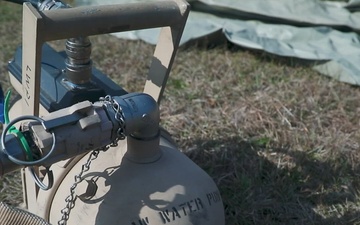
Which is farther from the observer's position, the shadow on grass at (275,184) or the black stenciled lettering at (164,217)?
the shadow on grass at (275,184)

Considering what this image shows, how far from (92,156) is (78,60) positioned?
190 millimetres

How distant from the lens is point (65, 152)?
3.04ft

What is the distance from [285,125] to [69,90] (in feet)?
2.69

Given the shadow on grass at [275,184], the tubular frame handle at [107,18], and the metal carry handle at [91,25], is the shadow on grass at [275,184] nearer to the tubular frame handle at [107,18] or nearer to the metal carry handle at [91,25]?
the metal carry handle at [91,25]

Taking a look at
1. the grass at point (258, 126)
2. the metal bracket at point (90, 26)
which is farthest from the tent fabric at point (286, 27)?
the metal bracket at point (90, 26)

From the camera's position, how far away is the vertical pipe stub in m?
1.11

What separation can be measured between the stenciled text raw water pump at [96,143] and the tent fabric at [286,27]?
3.62 ft

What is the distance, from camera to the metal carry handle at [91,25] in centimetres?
97

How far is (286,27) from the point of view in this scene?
2.30 m

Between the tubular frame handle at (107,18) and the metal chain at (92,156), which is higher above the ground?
the tubular frame handle at (107,18)

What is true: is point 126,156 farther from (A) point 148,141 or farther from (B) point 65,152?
(B) point 65,152

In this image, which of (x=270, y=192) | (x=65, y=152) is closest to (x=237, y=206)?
(x=270, y=192)

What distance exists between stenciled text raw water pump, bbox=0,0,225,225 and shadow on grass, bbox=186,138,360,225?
361mm

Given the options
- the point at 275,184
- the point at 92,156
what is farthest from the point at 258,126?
the point at 92,156
